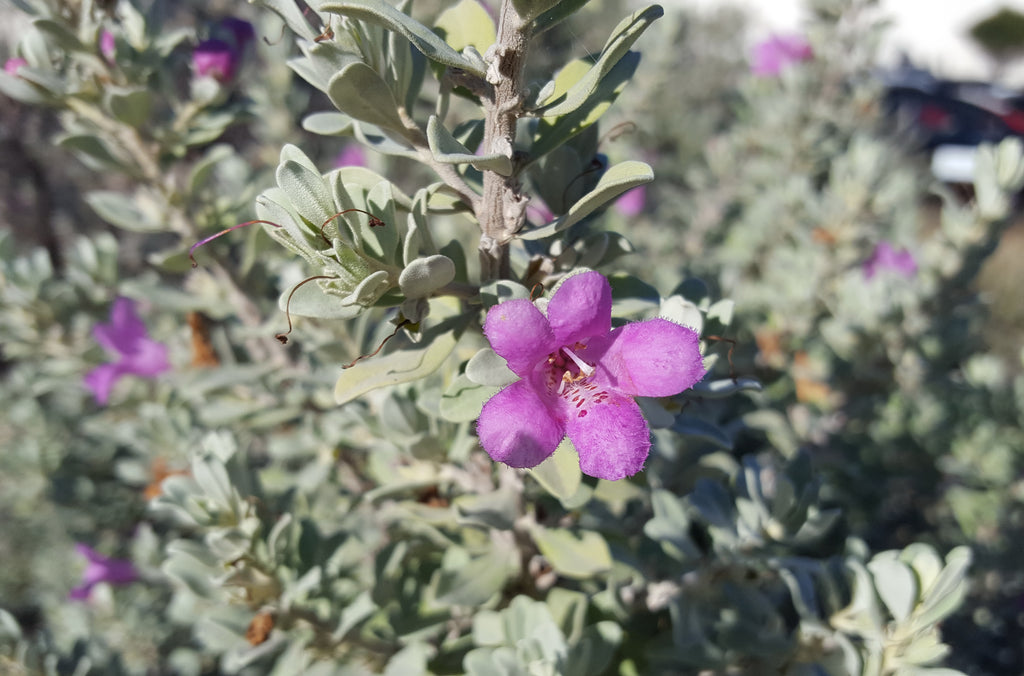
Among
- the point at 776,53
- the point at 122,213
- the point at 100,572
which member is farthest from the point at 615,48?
the point at 776,53

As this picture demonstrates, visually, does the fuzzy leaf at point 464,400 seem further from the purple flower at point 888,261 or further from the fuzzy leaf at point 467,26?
the purple flower at point 888,261

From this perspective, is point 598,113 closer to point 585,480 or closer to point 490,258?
point 490,258

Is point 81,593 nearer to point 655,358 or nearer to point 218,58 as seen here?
point 218,58

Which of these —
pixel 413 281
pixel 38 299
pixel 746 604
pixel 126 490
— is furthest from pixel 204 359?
pixel 746 604

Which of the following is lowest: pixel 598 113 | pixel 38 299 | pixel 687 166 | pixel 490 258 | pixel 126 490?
pixel 687 166

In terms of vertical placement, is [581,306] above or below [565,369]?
above

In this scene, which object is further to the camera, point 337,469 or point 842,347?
point 842,347

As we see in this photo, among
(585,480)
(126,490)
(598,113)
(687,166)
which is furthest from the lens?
(687,166)
